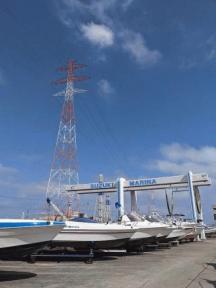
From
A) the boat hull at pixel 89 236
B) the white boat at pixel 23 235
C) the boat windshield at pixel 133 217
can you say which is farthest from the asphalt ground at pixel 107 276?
the boat windshield at pixel 133 217

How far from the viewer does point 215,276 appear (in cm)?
1063

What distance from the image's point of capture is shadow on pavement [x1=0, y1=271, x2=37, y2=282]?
9988mm

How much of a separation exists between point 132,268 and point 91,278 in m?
2.66

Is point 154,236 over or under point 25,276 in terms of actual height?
over

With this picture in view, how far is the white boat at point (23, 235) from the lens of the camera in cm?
991

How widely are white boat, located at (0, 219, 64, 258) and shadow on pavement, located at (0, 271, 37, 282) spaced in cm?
61

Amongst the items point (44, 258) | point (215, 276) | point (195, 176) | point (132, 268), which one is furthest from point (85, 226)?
point (195, 176)

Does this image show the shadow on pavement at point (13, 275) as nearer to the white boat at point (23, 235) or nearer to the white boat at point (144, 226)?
the white boat at point (23, 235)

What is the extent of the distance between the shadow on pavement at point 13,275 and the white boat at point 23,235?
0.61m

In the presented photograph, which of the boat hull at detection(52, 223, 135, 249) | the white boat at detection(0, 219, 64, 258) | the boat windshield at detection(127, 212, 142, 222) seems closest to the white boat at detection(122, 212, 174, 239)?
the boat windshield at detection(127, 212, 142, 222)

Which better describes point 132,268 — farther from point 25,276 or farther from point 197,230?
point 197,230

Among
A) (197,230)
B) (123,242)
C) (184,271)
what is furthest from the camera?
(197,230)

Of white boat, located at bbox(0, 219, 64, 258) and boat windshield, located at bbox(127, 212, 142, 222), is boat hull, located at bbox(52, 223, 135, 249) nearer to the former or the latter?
boat windshield, located at bbox(127, 212, 142, 222)

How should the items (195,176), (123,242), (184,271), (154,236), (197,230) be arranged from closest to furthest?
(184,271), (123,242), (154,236), (197,230), (195,176)
